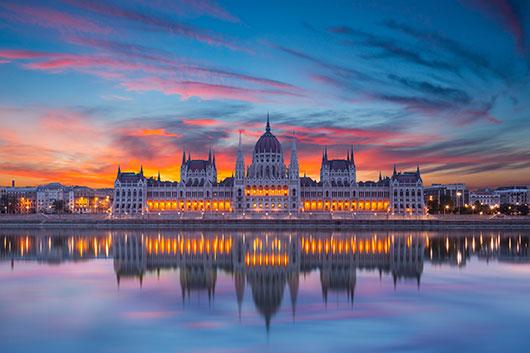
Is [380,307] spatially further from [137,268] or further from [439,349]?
[137,268]

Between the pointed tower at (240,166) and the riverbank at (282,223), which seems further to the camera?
the pointed tower at (240,166)

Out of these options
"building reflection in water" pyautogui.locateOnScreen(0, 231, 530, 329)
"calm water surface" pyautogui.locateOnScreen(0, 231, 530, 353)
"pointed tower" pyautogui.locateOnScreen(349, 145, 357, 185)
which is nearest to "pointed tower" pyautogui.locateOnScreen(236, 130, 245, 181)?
"pointed tower" pyautogui.locateOnScreen(349, 145, 357, 185)

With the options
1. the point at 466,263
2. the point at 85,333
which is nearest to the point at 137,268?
the point at 85,333

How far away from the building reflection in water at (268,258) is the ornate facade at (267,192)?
72.3 metres

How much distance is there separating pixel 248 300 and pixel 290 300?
188 cm

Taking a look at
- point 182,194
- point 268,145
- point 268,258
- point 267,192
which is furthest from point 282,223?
point 268,258

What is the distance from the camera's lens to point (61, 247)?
55062 millimetres

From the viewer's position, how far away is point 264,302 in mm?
25734

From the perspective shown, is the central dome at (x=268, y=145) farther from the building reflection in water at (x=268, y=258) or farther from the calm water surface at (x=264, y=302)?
the calm water surface at (x=264, y=302)

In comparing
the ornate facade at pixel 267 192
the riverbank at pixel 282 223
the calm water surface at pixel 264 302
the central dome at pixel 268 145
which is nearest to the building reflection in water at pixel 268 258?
the calm water surface at pixel 264 302

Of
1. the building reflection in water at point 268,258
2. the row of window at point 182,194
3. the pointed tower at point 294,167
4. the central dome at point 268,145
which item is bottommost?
the building reflection in water at point 268,258

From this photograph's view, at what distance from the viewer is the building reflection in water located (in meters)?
30.6

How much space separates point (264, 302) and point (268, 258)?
18.9m

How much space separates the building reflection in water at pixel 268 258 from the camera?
30.6 meters
